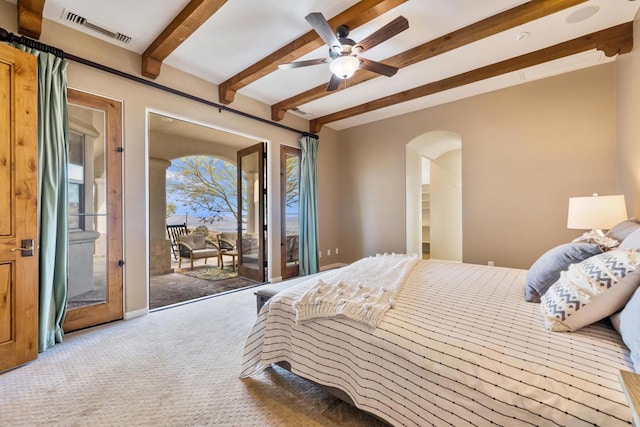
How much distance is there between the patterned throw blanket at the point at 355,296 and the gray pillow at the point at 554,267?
2.48ft

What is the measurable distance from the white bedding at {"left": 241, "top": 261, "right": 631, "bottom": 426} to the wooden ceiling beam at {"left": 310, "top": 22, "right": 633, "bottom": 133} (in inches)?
111

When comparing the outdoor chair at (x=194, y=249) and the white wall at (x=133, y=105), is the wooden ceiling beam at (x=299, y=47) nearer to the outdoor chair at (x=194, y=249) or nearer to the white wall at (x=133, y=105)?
the white wall at (x=133, y=105)

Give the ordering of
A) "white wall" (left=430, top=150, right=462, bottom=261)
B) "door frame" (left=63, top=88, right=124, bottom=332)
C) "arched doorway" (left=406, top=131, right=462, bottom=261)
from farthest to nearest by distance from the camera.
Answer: "white wall" (left=430, top=150, right=462, bottom=261) → "arched doorway" (left=406, top=131, right=462, bottom=261) → "door frame" (left=63, top=88, right=124, bottom=332)

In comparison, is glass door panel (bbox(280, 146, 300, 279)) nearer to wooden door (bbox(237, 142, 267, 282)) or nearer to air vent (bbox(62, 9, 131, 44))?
wooden door (bbox(237, 142, 267, 282))

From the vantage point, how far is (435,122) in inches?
179

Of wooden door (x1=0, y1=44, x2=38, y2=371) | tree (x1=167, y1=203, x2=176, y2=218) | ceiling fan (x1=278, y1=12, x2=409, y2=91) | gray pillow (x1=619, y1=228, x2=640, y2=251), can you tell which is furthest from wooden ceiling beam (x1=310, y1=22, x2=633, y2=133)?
tree (x1=167, y1=203, x2=176, y2=218)

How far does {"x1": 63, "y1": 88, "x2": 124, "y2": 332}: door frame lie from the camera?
9.21 ft

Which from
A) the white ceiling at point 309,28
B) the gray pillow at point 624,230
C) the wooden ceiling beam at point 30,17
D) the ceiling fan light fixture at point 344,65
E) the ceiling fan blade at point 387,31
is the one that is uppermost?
the white ceiling at point 309,28

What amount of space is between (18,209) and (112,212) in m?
0.83

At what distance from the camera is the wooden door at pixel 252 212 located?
4625 millimetres

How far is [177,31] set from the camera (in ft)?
8.36

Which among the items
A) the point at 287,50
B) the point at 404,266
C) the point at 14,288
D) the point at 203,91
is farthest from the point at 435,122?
the point at 14,288

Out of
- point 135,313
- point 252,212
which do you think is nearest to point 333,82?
point 252,212

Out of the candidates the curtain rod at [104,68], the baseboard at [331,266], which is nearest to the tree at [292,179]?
the curtain rod at [104,68]
